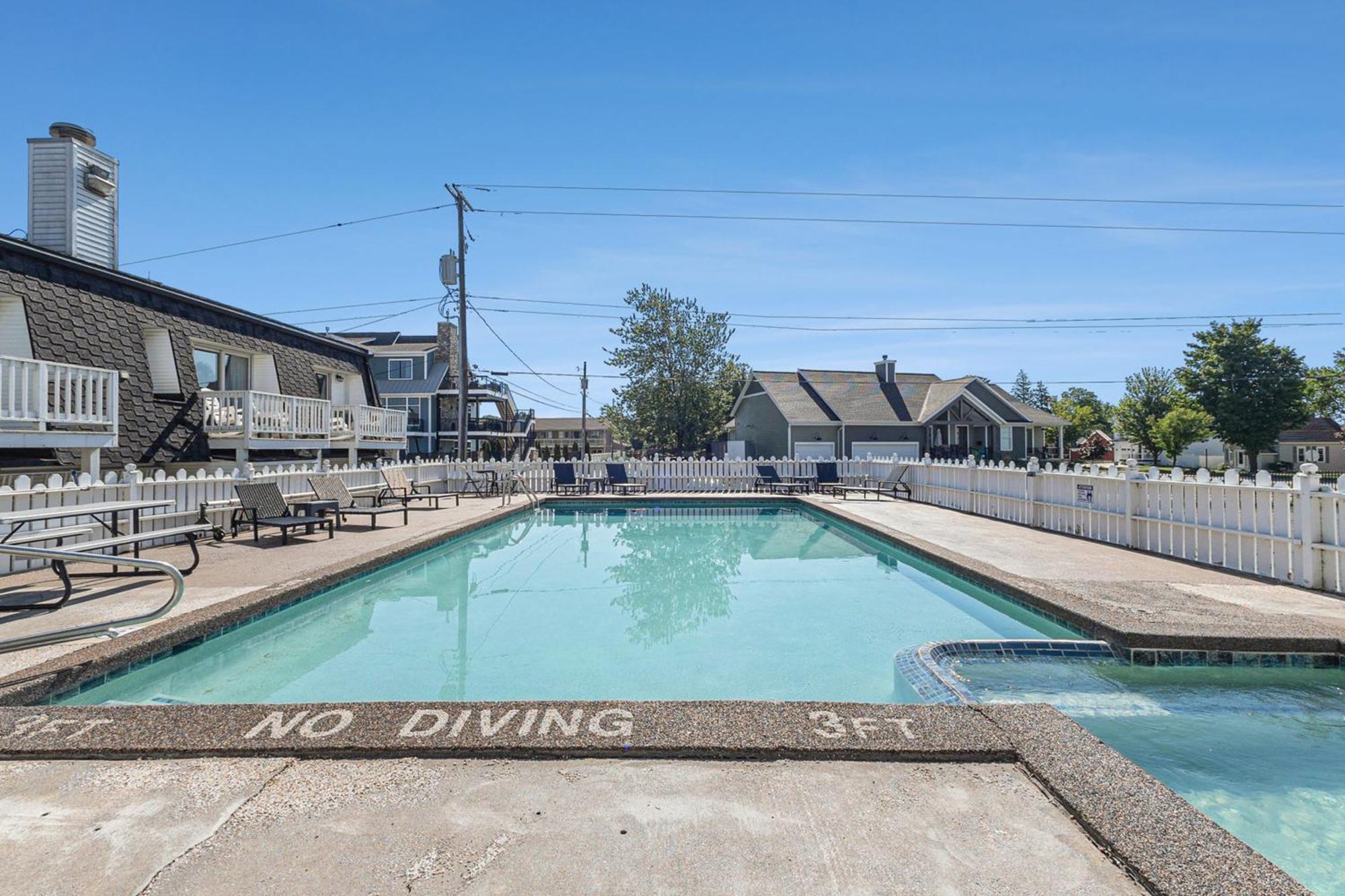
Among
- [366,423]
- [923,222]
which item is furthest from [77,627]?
[923,222]

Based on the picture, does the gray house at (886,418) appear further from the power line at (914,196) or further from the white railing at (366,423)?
the white railing at (366,423)

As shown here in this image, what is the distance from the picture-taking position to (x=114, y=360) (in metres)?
10.3

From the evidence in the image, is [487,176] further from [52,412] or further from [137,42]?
[52,412]

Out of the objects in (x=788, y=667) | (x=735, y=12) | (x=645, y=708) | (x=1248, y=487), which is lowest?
(x=788, y=667)

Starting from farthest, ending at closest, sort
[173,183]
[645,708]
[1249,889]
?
[173,183], [645,708], [1249,889]

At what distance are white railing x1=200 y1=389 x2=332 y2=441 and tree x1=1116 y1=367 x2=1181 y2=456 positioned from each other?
49.7 m

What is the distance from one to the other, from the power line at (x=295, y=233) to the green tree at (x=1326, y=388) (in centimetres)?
5014

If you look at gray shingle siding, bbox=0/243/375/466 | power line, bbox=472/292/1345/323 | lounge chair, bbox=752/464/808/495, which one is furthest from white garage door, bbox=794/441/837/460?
gray shingle siding, bbox=0/243/375/466

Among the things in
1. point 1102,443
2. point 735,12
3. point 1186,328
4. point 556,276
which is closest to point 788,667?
point 735,12

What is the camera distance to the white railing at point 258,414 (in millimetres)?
12398

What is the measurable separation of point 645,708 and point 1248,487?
733 cm

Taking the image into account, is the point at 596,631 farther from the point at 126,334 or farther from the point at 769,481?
the point at 769,481

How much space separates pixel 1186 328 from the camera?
121ft

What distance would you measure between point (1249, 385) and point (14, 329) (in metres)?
54.8
